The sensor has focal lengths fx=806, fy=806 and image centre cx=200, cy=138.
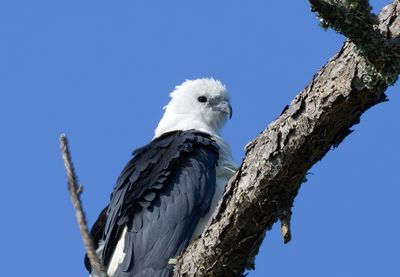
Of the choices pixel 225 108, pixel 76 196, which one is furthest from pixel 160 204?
pixel 76 196

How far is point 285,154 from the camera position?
454 centimetres

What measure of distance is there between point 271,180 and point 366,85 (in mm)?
884

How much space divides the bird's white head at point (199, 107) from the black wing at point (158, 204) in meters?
1.81

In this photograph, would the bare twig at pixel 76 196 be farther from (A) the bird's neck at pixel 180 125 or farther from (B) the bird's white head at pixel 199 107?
(B) the bird's white head at pixel 199 107

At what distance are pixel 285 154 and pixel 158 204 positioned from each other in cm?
228

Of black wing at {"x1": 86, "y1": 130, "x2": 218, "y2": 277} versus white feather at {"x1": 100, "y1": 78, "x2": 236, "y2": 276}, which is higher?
white feather at {"x1": 100, "y1": 78, "x2": 236, "y2": 276}

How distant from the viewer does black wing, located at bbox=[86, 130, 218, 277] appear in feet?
21.0

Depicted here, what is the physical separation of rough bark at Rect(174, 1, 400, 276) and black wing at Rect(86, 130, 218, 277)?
3.52 ft

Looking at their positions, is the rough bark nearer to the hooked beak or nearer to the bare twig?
the bare twig

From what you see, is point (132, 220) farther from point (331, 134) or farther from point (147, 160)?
point (331, 134)

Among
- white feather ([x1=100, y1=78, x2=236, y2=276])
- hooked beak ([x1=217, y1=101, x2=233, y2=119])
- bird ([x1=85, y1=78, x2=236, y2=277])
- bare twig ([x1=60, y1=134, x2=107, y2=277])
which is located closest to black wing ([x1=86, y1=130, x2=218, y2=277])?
bird ([x1=85, y1=78, x2=236, y2=277])

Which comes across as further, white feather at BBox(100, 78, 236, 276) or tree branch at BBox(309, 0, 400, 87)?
white feather at BBox(100, 78, 236, 276)

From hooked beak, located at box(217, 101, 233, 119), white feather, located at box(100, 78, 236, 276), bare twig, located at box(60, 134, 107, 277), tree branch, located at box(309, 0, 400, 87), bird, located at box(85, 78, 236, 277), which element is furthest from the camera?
hooked beak, located at box(217, 101, 233, 119)

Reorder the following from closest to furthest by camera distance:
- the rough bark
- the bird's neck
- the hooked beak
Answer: the rough bark → the bird's neck → the hooked beak
